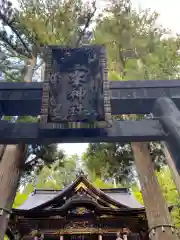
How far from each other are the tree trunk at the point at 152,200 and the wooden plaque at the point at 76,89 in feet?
11.5

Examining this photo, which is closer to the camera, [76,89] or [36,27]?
[76,89]

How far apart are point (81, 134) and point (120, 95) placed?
2.75 feet

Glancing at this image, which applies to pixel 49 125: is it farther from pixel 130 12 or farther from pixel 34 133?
pixel 130 12

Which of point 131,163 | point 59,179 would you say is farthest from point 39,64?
point 59,179

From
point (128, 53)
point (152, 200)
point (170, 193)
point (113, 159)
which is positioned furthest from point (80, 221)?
point (170, 193)

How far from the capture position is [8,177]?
5344mm

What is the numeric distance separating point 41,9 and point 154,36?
3719 millimetres

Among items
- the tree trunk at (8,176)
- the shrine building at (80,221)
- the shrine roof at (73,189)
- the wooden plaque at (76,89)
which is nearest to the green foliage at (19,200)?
the shrine roof at (73,189)

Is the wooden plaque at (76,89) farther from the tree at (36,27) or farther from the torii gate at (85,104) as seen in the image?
the tree at (36,27)

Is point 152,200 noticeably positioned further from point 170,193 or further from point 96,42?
point 170,193

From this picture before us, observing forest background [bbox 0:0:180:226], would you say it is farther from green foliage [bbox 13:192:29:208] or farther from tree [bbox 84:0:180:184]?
green foliage [bbox 13:192:29:208]

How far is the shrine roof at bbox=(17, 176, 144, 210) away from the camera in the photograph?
8.26 m

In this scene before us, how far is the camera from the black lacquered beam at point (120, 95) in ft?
10.9

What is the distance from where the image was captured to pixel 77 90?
317cm
